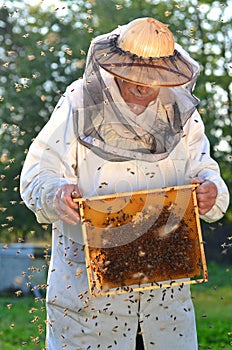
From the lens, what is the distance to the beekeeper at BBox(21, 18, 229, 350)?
3.86 metres

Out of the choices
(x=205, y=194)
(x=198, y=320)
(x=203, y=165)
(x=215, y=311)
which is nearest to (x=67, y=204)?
(x=205, y=194)

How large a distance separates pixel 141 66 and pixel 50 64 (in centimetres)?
989

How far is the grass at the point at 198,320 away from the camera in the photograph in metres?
8.84

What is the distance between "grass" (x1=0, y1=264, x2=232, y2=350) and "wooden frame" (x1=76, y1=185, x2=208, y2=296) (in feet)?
10.1

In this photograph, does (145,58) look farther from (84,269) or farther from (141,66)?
(84,269)

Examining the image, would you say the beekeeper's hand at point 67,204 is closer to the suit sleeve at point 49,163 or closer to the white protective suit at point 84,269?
the suit sleeve at point 49,163

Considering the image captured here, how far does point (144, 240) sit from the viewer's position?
3.82 metres

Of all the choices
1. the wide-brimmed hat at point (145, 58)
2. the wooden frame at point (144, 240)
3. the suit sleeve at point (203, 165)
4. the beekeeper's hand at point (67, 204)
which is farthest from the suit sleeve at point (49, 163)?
the suit sleeve at point (203, 165)

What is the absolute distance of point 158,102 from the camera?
3.99 meters

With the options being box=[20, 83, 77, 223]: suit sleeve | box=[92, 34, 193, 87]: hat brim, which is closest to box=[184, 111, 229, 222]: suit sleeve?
box=[92, 34, 193, 87]: hat brim

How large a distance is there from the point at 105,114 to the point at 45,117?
33.1ft

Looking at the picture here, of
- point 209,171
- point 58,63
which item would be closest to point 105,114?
point 209,171

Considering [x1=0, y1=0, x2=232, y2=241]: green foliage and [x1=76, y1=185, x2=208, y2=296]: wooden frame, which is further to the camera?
[x1=0, y1=0, x2=232, y2=241]: green foliage

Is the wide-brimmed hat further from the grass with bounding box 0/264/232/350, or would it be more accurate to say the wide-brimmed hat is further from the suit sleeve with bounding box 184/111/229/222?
the grass with bounding box 0/264/232/350
